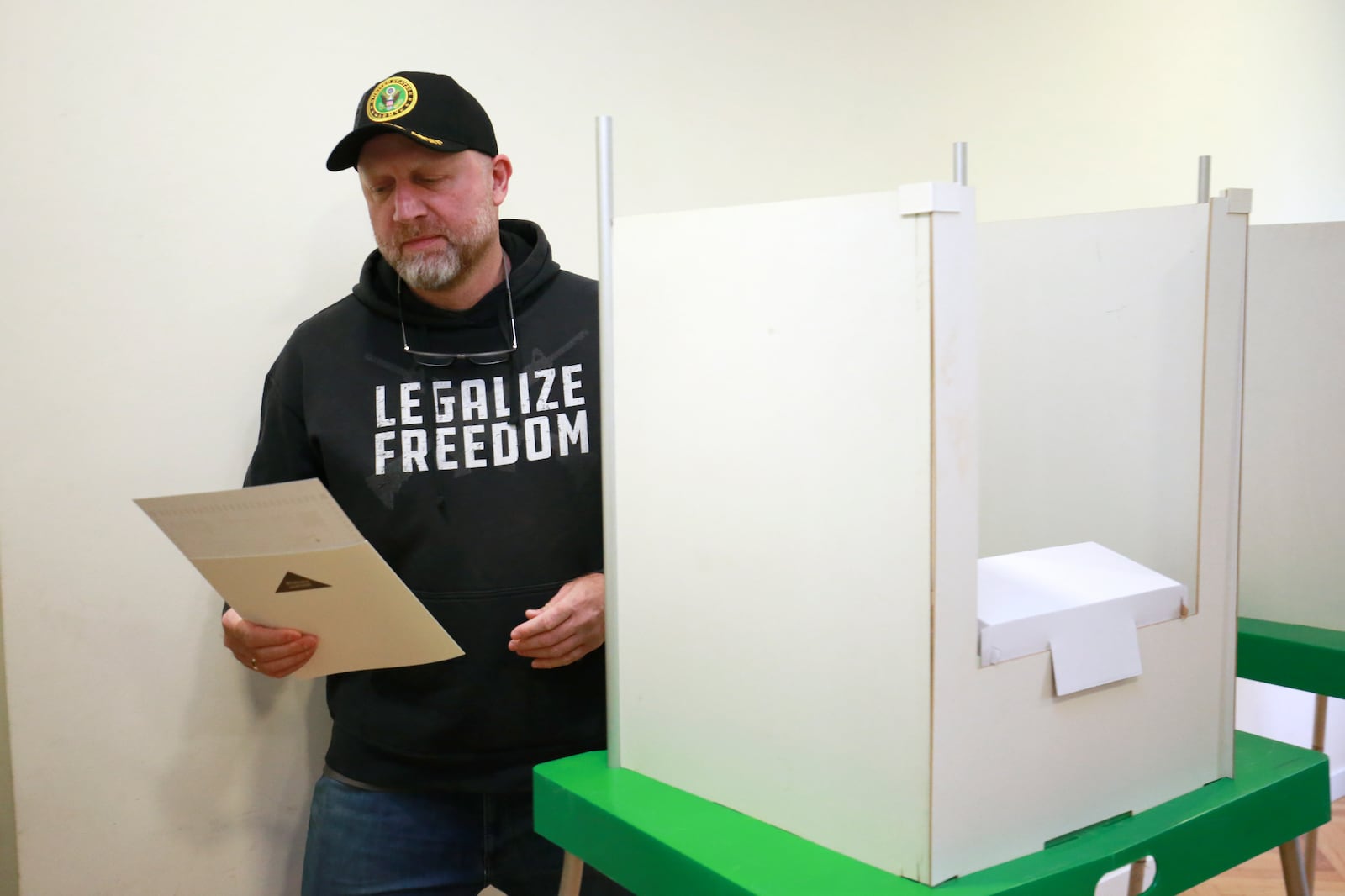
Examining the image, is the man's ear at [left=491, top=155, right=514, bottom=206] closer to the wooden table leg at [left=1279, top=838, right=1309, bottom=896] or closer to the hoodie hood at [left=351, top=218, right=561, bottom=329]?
the hoodie hood at [left=351, top=218, right=561, bottom=329]

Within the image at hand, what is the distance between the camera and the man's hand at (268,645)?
3.50 feet

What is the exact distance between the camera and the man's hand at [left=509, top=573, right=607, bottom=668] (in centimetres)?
114

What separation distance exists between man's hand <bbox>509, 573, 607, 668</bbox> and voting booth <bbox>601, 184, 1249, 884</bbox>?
22 centimetres

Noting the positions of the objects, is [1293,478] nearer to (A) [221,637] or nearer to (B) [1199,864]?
(B) [1199,864]

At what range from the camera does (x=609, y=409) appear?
917 mm

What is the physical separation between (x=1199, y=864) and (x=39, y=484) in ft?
4.41

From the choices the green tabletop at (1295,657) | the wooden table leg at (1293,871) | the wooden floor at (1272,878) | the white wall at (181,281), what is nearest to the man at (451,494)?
the white wall at (181,281)

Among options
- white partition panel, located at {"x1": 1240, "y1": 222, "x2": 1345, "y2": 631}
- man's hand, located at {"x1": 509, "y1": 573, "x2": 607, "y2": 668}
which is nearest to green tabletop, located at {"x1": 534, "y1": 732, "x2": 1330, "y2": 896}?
man's hand, located at {"x1": 509, "y1": 573, "x2": 607, "y2": 668}

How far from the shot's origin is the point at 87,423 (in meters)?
1.31

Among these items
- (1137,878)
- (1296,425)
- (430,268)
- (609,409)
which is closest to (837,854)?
(1137,878)

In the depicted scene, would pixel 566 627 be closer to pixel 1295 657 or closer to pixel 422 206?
pixel 422 206

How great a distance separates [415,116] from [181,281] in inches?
16.9

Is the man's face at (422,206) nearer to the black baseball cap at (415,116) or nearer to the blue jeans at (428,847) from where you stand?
the black baseball cap at (415,116)

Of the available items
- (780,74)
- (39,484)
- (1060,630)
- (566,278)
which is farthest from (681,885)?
(780,74)
